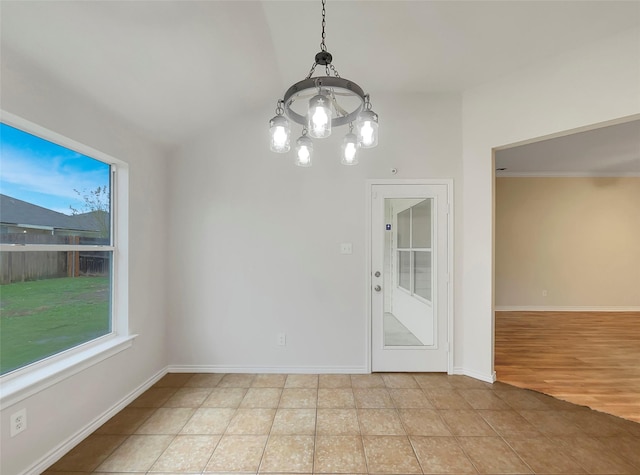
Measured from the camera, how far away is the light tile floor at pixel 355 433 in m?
1.76

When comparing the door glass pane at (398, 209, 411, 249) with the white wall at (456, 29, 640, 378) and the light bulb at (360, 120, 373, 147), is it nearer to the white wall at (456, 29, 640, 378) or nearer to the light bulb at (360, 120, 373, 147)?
the white wall at (456, 29, 640, 378)

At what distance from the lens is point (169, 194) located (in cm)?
302

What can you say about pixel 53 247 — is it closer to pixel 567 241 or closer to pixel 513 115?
pixel 513 115

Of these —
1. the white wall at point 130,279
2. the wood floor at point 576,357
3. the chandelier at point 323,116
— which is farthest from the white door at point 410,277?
the white wall at point 130,279

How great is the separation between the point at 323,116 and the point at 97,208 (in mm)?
2176

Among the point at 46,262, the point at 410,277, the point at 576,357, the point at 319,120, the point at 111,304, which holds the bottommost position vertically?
the point at 576,357

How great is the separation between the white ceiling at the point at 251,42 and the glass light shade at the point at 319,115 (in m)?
1.16

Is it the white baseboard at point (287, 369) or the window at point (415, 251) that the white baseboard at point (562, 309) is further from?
the white baseboard at point (287, 369)

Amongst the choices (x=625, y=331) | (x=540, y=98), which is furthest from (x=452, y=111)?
(x=625, y=331)

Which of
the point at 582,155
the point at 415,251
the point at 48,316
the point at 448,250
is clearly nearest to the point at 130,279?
the point at 48,316

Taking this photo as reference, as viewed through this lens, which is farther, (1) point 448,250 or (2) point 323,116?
(1) point 448,250

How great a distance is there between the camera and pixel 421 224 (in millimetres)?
3029

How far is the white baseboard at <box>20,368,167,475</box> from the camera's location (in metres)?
1.69

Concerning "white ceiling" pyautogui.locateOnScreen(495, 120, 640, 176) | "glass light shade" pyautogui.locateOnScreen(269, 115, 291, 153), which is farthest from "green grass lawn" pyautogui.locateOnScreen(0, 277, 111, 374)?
"white ceiling" pyautogui.locateOnScreen(495, 120, 640, 176)
